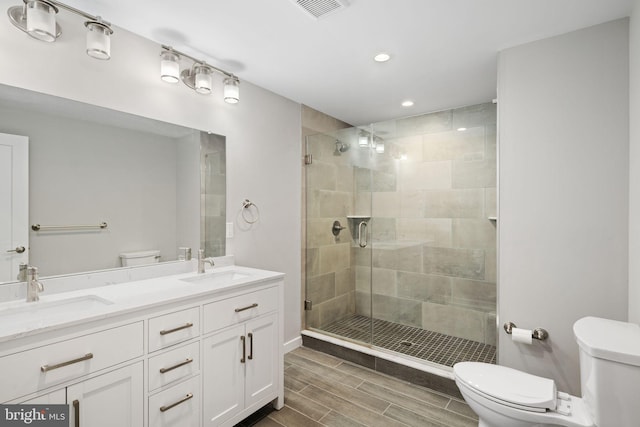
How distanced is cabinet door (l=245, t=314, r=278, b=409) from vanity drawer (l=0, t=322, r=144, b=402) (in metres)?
0.67

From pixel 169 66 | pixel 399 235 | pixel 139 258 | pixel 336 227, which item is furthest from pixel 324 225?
pixel 169 66

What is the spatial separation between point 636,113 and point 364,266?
7.52 ft

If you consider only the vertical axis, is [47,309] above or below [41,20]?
below

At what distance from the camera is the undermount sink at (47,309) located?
1282 millimetres

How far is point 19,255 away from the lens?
151cm

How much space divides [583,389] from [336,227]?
2.25m

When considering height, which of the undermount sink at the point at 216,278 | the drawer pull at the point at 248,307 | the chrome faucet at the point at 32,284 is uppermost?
the chrome faucet at the point at 32,284

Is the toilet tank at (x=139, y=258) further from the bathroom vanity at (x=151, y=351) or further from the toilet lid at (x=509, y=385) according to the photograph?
the toilet lid at (x=509, y=385)

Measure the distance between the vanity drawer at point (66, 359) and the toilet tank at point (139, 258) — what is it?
0.66 meters

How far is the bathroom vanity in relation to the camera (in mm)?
1130

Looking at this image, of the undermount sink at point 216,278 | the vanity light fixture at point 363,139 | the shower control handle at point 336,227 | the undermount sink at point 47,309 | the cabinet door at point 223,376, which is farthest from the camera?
the shower control handle at point 336,227

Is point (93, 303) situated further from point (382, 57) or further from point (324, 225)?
point (382, 57)

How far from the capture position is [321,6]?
165 cm

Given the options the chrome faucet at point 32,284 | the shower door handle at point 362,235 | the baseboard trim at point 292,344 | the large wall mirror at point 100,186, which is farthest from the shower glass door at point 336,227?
the chrome faucet at point 32,284
